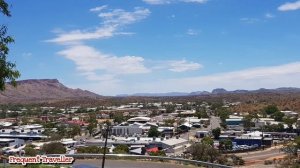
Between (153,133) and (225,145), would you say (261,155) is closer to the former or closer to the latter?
(225,145)

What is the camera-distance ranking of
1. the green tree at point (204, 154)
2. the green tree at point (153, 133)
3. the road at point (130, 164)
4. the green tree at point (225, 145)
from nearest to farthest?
1. the road at point (130, 164)
2. the green tree at point (204, 154)
3. the green tree at point (225, 145)
4. the green tree at point (153, 133)

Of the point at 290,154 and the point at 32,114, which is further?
the point at 32,114

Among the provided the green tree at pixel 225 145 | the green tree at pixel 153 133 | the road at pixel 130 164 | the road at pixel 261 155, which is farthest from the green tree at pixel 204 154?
the green tree at pixel 153 133

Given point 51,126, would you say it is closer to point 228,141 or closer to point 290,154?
point 228,141

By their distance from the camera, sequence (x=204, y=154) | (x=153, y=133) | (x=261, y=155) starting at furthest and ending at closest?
1. (x=153, y=133)
2. (x=261, y=155)
3. (x=204, y=154)

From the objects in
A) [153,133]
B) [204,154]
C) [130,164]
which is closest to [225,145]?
[153,133]

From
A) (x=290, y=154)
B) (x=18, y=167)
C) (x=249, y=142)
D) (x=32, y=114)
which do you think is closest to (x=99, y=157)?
(x=18, y=167)

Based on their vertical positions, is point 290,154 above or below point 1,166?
below

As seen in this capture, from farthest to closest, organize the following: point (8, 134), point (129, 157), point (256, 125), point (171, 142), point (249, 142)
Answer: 1. point (256, 125)
2. point (8, 134)
3. point (249, 142)
4. point (171, 142)
5. point (129, 157)

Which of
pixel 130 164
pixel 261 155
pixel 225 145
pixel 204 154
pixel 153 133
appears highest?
pixel 130 164

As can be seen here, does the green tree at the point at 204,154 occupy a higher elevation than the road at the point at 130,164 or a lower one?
lower

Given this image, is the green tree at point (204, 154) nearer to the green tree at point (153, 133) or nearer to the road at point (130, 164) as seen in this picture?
the road at point (130, 164)
